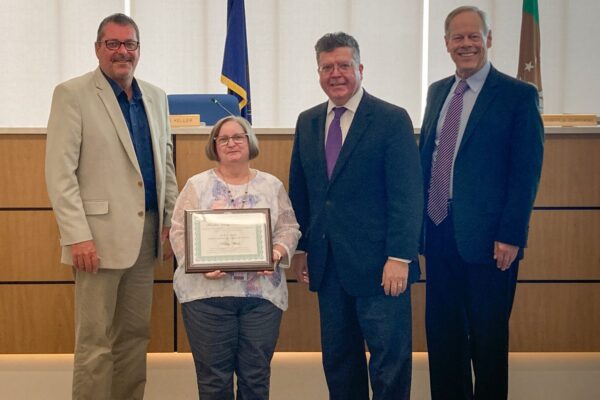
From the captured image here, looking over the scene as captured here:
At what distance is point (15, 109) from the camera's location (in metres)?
5.15

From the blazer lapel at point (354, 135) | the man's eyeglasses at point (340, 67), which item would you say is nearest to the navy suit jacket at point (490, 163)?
the blazer lapel at point (354, 135)

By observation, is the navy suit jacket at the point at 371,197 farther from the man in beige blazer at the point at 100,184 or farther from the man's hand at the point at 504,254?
the man in beige blazer at the point at 100,184

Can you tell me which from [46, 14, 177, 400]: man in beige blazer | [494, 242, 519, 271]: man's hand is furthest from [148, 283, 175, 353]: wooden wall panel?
[494, 242, 519, 271]: man's hand

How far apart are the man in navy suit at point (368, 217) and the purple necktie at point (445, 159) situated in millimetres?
203

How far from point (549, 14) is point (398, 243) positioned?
13.6 ft

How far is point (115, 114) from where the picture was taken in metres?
2.27

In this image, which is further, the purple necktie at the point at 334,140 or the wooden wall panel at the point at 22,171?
the wooden wall panel at the point at 22,171

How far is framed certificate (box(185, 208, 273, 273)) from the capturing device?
202 centimetres

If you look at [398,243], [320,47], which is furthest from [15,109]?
[398,243]

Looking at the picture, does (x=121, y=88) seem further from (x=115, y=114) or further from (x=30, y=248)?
(x=30, y=248)

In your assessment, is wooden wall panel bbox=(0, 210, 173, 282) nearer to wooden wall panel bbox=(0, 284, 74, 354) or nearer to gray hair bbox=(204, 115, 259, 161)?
wooden wall panel bbox=(0, 284, 74, 354)

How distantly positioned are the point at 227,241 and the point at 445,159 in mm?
878

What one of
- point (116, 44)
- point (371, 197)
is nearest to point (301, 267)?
point (371, 197)

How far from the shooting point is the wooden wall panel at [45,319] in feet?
9.55
